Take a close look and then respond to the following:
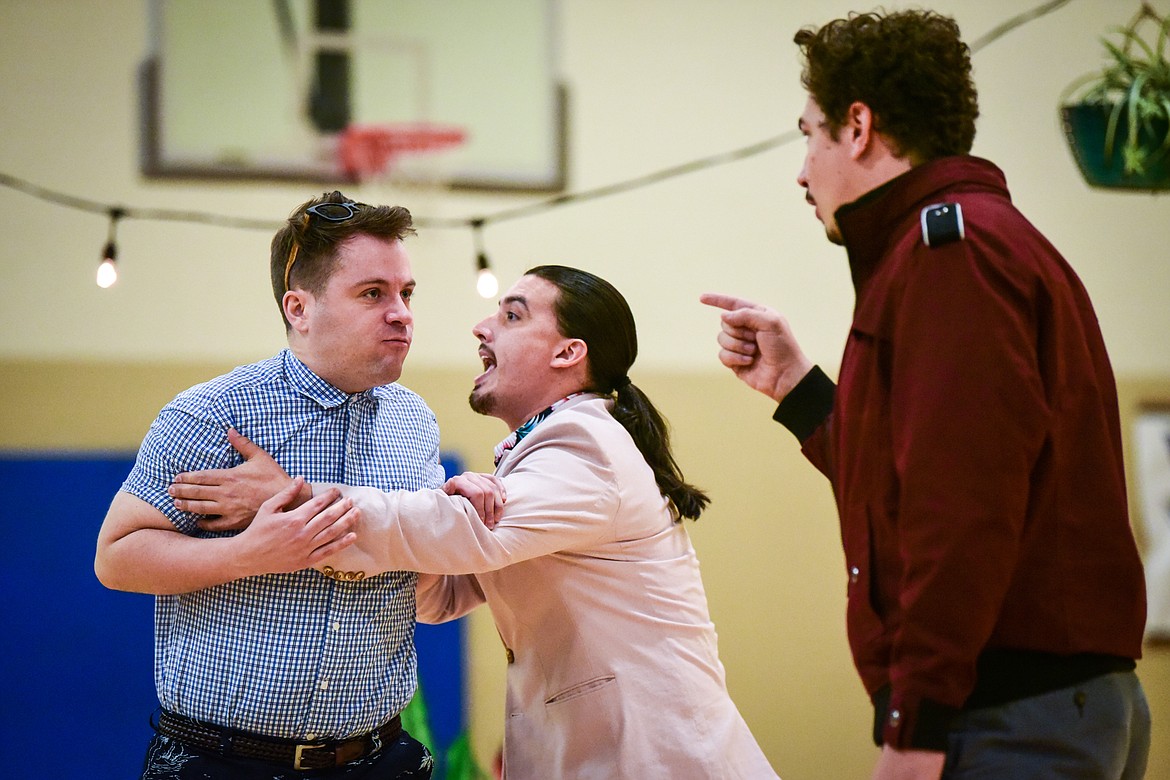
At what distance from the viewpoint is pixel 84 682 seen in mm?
3814

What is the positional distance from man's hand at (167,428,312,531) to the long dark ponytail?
2.35 ft

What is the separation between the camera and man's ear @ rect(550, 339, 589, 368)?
2355 mm

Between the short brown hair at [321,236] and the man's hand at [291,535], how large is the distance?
0.44 m

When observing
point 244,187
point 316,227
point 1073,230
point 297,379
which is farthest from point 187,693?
point 1073,230

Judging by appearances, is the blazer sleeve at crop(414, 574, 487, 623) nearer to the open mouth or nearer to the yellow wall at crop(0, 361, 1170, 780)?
the open mouth

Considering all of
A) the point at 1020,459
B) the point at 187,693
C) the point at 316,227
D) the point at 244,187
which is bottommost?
the point at 187,693

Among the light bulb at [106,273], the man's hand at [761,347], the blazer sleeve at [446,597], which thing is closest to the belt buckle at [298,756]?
the blazer sleeve at [446,597]

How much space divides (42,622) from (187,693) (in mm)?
2343

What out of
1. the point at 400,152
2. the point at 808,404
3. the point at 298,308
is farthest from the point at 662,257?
the point at 808,404

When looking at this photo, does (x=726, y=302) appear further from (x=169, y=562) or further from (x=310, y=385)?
(x=169, y=562)

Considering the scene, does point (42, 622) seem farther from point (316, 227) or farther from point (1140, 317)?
point (1140, 317)

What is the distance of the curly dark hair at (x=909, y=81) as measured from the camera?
1499mm

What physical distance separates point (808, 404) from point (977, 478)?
0.62 m

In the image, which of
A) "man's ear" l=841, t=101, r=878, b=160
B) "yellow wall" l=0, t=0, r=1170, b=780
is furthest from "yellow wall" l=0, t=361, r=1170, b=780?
"man's ear" l=841, t=101, r=878, b=160
